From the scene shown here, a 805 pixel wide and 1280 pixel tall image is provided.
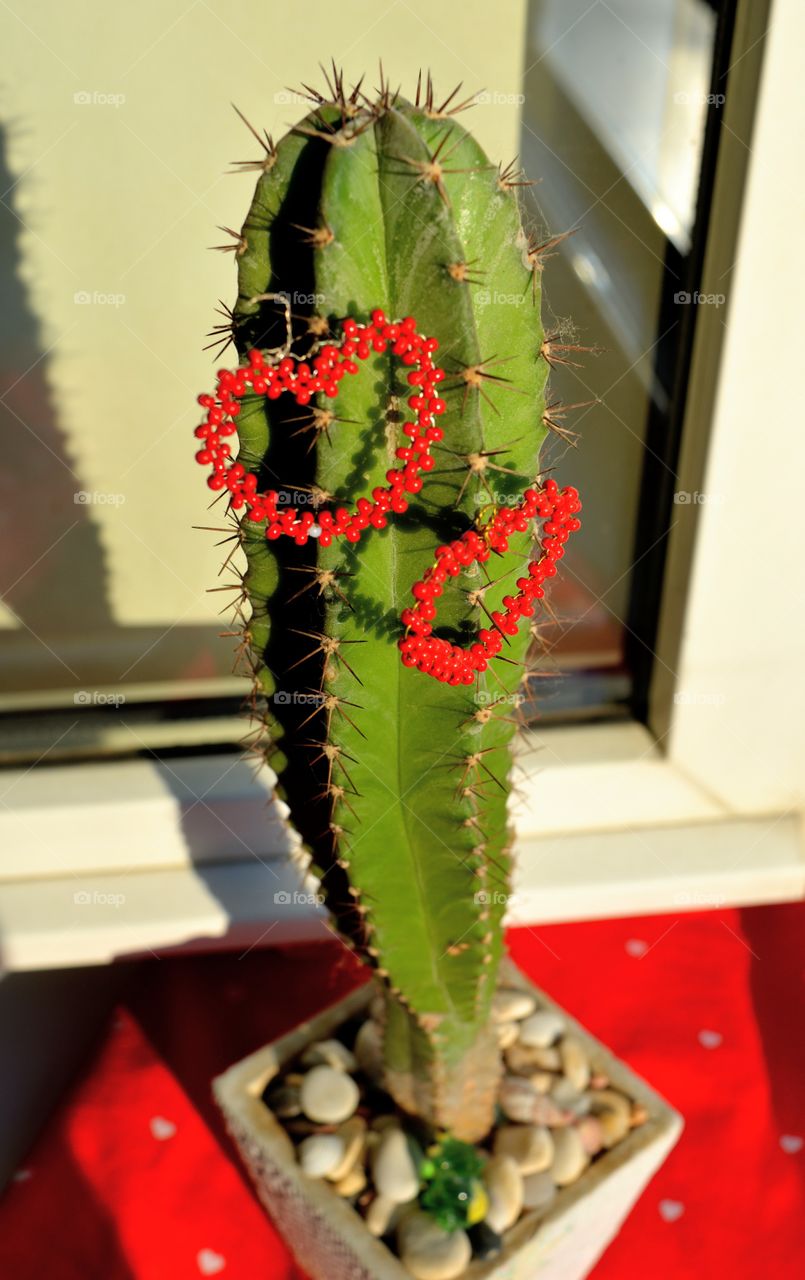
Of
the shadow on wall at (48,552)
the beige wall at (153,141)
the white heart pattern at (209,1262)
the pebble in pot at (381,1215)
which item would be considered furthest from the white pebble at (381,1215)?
the beige wall at (153,141)

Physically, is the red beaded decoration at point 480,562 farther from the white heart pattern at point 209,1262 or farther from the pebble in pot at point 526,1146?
the white heart pattern at point 209,1262

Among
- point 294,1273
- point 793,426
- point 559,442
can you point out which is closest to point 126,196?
point 559,442

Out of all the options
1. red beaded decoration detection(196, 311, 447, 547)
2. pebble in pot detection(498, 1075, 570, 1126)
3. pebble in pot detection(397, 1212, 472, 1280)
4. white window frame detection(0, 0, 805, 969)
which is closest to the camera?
red beaded decoration detection(196, 311, 447, 547)

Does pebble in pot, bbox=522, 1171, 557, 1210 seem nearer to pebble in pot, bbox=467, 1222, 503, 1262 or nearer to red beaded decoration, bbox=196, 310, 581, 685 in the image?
pebble in pot, bbox=467, 1222, 503, 1262

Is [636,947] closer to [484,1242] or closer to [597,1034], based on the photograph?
[597,1034]

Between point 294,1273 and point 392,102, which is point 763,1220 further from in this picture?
point 392,102

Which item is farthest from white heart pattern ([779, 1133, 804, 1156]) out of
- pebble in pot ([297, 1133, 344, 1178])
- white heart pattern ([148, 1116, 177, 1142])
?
white heart pattern ([148, 1116, 177, 1142])
